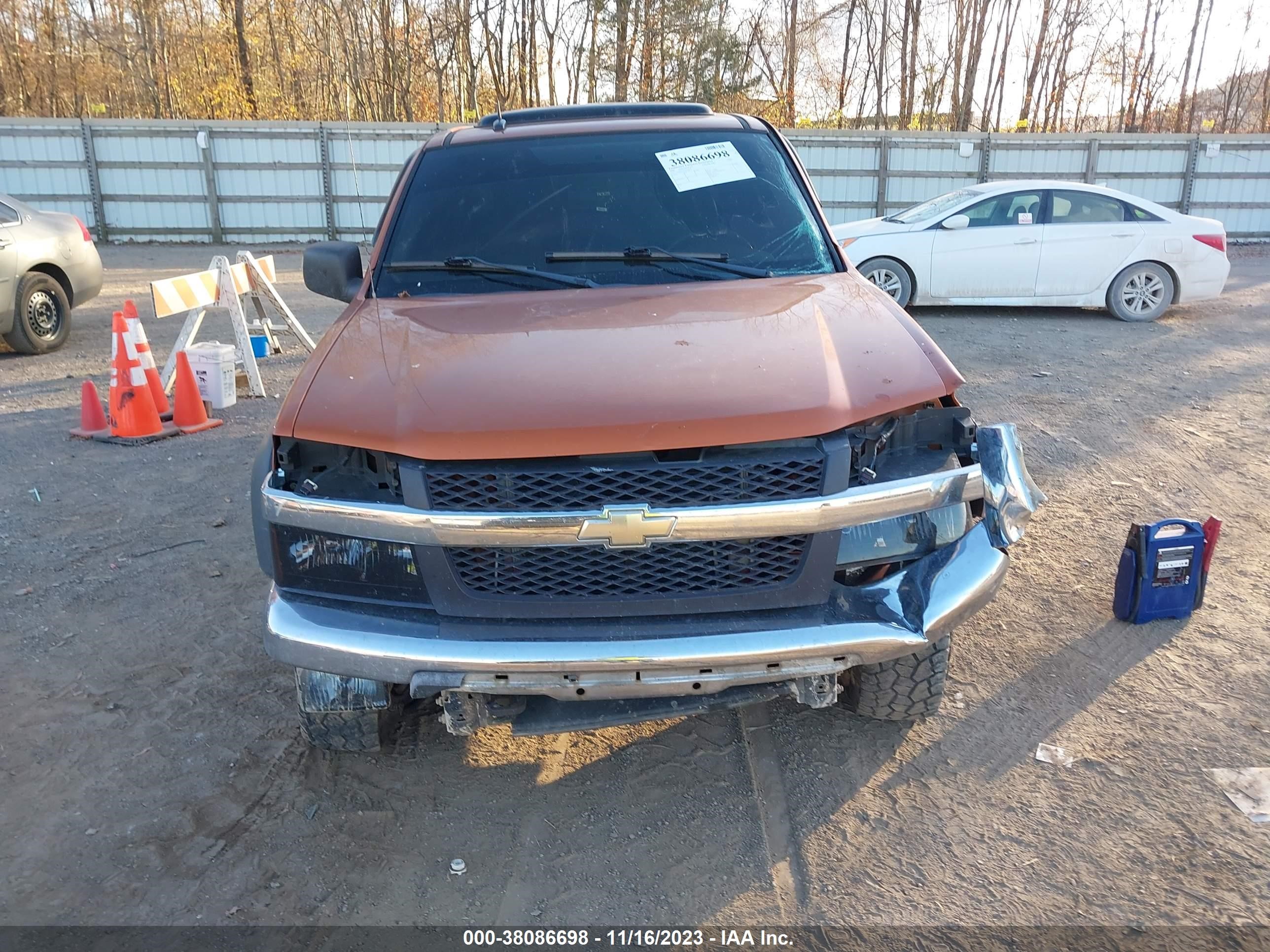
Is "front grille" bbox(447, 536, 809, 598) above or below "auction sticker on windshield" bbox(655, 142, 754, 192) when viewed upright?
below

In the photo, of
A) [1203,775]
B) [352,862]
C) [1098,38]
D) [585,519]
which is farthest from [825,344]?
[1098,38]

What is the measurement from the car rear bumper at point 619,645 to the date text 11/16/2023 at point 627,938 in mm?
578

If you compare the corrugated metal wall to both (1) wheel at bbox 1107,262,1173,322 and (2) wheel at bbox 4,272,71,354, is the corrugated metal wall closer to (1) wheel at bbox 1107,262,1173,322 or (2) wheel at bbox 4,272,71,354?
(1) wheel at bbox 1107,262,1173,322

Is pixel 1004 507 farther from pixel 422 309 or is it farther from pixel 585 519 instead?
pixel 422 309

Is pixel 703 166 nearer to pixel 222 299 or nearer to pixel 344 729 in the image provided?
pixel 344 729

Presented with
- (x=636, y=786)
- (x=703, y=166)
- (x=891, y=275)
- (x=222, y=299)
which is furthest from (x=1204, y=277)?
(x=636, y=786)

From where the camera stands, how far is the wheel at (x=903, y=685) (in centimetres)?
286

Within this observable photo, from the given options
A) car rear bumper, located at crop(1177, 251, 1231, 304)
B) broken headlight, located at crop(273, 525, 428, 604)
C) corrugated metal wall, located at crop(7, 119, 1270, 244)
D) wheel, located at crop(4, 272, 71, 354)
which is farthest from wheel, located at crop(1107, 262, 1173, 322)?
wheel, located at crop(4, 272, 71, 354)

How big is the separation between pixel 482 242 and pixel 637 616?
1.78 m

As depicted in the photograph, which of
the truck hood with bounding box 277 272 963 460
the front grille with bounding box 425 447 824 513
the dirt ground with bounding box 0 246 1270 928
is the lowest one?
the dirt ground with bounding box 0 246 1270 928

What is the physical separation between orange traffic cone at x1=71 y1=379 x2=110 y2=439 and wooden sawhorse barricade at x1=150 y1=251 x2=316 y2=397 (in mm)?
654

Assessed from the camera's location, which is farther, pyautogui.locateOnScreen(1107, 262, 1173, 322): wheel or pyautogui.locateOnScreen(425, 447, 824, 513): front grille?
pyautogui.locateOnScreen(1107, 262, 1173, 322): wheel

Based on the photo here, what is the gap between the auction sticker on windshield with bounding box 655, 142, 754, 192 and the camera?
3693 millimetres

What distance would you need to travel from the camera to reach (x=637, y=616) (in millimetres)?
2418
